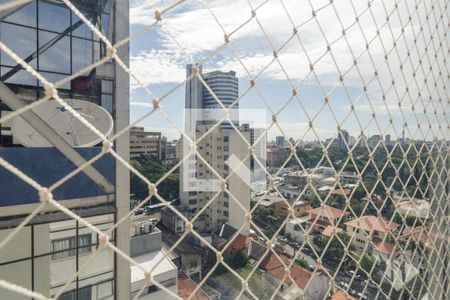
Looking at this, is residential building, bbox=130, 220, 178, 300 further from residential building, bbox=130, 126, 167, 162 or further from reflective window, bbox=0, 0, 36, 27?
residential building, bbox=130, 126, 167, 162

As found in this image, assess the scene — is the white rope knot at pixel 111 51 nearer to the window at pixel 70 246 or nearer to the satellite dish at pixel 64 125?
the satellite dish at pixel 64 125

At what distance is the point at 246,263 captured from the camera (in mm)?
6000

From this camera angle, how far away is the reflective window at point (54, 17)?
1.20 metres

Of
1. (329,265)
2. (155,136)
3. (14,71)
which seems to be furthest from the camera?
Answer: (155,136)

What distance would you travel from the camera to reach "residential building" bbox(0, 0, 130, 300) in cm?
92

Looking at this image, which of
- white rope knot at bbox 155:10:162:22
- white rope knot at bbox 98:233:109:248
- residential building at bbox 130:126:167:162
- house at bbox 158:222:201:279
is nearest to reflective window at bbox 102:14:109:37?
white rope knot at bbox 155:10:162:22

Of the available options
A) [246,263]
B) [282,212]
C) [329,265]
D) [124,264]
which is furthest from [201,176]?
[124,264]

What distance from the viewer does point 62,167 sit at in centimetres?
96

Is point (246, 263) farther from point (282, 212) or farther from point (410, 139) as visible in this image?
point (410, 139)

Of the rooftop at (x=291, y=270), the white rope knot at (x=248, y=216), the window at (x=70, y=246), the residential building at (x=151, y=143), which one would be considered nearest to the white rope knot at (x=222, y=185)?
the white rope knot at (x=248, y=216)

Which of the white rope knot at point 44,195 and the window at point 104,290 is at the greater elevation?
the white rope knot at point 44,195

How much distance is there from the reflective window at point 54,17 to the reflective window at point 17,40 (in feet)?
0.22

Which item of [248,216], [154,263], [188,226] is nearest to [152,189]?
[188,226]

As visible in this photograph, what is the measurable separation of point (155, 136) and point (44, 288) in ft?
44.9
